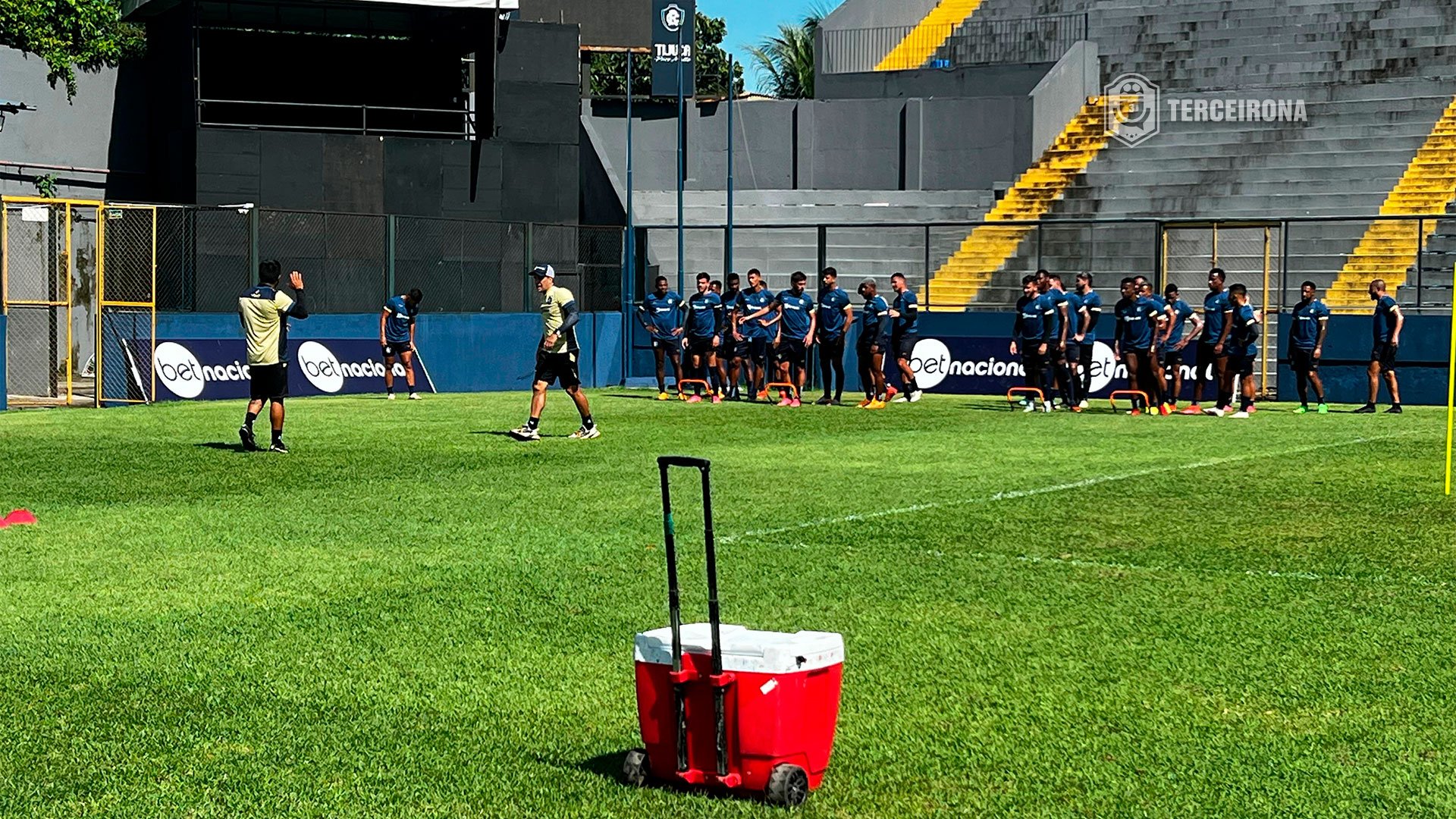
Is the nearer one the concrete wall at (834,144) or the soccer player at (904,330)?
the soccer player at (904,330)

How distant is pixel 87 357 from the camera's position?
1353 inches

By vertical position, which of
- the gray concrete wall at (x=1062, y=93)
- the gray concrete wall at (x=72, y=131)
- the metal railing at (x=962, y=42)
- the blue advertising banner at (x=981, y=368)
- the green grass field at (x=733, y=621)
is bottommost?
the green grass field at (x=733, y=621)

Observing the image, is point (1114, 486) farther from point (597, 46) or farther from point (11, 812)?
point (597, 46)

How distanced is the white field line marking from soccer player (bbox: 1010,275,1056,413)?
656cm

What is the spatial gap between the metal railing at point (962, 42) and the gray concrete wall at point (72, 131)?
18230mm

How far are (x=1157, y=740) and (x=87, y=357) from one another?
31776 millimetres

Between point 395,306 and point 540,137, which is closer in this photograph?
point 395,306

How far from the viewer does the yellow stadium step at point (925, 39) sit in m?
46.4

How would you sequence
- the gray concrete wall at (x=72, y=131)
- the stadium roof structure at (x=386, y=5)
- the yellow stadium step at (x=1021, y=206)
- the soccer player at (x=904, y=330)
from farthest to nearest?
1. the yellow stadium step at (x=1021, y=206)
2. the stadium roof structure at (x=386, y=5)
3. the gray concrete wall at (x=72, y=131)
4. the soccer player at (x=904, y=330)

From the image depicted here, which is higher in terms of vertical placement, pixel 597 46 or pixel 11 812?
pixel 597 46

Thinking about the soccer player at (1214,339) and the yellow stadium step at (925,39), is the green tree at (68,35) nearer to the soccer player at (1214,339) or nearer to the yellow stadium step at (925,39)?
the yellow stadium step at (925,39)

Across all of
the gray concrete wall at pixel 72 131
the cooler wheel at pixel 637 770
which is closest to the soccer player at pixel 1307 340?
the cooler wheel at pixel 637 770

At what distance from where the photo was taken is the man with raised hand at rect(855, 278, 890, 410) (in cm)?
2623

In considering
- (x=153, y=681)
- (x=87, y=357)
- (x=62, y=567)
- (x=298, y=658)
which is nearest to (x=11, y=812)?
(x=153, y=681)
